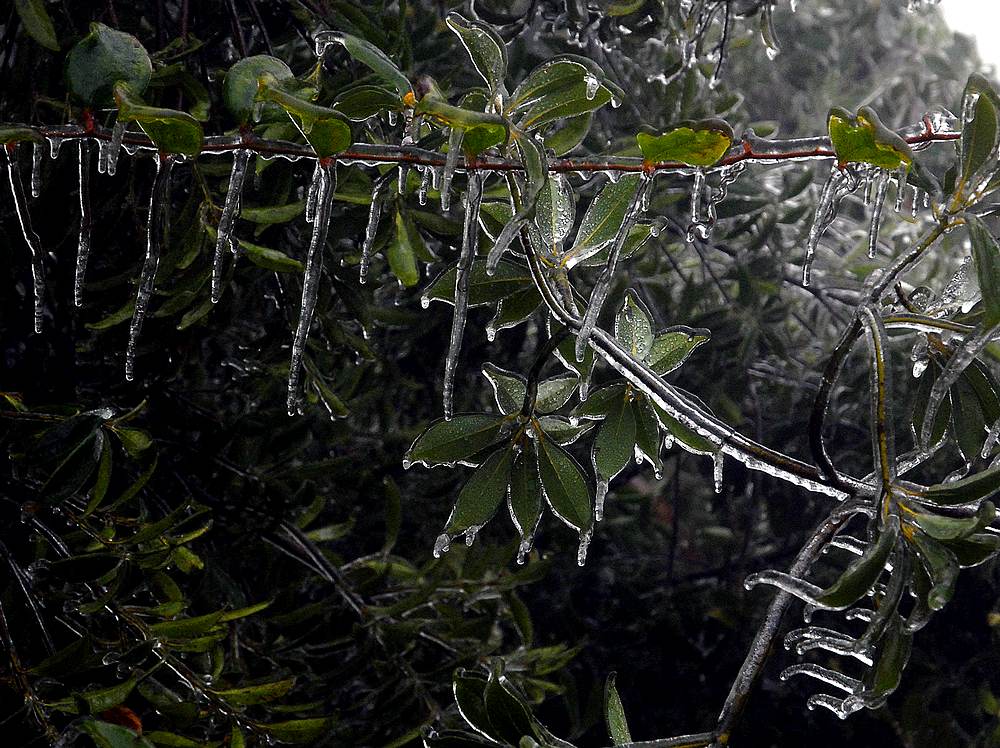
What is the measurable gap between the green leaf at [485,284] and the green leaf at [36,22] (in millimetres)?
501

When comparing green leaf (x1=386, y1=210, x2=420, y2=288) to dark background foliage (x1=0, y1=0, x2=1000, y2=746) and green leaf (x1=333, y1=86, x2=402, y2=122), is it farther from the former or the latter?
green leaf (x1=333, y1=86, x2=402, y2=122)

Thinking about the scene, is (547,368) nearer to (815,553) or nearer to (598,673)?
(598,673)

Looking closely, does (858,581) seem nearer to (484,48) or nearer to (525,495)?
(525,495)

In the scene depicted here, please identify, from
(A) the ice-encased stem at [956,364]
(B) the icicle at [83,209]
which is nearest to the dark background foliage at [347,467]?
(B) the icicle at [83,209]

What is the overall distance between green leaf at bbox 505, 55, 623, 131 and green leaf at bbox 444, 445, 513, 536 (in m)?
0.27

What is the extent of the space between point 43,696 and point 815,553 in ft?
2.30

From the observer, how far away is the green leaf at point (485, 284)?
733 mm

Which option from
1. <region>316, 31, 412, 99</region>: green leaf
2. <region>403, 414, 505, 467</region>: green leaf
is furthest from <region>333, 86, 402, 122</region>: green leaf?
<region>403, 414, 505, 467</region>: green leaf

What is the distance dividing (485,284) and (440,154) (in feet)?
0.47

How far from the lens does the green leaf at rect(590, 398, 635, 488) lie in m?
0.72

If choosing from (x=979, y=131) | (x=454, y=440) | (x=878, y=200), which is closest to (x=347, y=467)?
(x=454, y=440)

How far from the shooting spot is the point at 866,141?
558mm

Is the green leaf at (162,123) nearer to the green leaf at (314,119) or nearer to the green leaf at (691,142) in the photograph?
the green leaf at (314,119)

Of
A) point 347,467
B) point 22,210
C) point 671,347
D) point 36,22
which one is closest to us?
point 22,210
